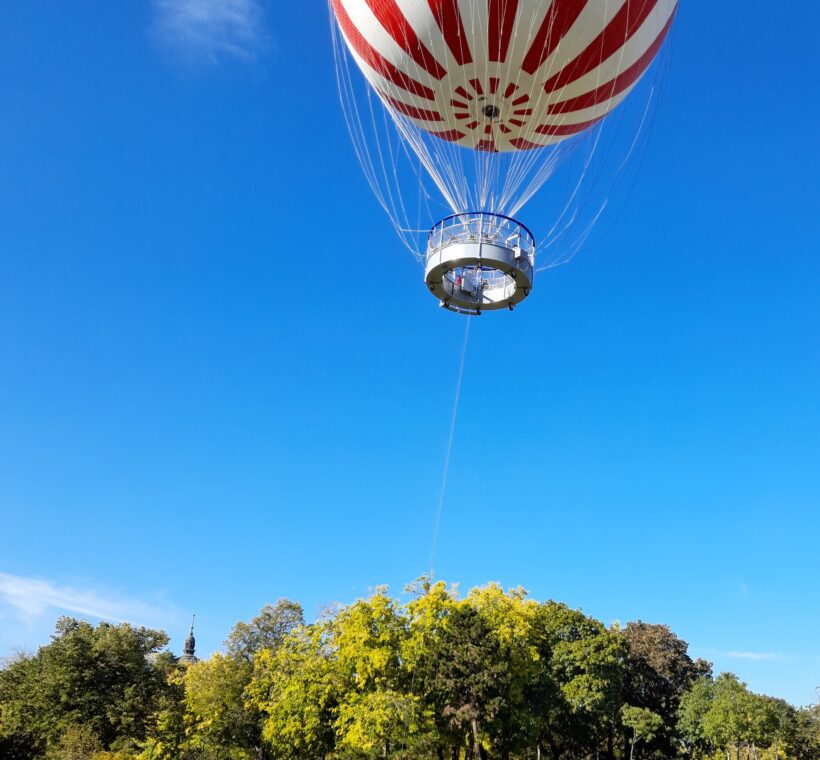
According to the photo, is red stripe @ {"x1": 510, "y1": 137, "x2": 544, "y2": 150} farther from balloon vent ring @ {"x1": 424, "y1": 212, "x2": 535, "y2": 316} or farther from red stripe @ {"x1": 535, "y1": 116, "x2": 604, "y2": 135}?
balloon vent ring @ {"x1": 424, "y1": 212, "x2": 535, "y2": 316}

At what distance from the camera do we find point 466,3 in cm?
1397

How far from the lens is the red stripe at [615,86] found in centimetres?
1622

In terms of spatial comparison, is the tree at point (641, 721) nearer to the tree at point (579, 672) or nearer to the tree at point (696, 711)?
the tree at point (579, 672)

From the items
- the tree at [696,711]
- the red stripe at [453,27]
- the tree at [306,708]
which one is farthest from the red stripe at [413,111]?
the tree at [696,711]

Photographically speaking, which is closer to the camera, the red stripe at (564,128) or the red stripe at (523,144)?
the red stripe at (564,128)

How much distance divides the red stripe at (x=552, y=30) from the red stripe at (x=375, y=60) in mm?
2554

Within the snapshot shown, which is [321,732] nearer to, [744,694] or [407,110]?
[407,110]

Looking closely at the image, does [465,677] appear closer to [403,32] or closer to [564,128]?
[564,128]

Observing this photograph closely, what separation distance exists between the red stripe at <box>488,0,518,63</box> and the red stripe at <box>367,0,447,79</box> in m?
1.30

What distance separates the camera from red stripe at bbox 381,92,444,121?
17.2 meters

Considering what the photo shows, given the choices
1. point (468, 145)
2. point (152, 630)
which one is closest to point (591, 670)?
point (152, 630)

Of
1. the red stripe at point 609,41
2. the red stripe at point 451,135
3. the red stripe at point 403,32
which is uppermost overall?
the red stripe at point 451,135

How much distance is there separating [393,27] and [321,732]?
2622 cm

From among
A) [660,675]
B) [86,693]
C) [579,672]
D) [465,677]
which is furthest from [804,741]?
[86,693]
